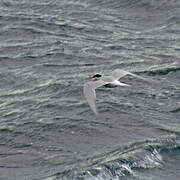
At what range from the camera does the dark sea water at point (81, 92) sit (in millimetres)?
12094

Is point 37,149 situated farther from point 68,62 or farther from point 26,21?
point 26,21

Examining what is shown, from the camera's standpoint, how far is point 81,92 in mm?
15734

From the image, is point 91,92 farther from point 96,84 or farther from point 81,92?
point 81,92

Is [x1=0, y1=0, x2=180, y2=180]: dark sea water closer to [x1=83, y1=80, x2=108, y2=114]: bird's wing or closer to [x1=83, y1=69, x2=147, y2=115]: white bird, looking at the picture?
[x1=83, y1=69, x2=147, y2=115]: white bird

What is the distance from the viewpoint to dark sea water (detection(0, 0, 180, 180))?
12094 mm

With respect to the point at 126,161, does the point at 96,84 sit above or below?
above

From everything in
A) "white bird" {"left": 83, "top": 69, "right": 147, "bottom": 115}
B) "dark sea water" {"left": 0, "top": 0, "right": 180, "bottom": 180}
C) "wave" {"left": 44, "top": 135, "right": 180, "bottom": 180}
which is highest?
"white bird" {"left": 83, "top": 69, "right": 147, "bottom": 115}

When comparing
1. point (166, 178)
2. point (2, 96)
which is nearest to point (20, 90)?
point (2, 96)

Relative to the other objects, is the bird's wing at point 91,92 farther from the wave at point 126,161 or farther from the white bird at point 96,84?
the wave at point 126,161

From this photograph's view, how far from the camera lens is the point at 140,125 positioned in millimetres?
13602

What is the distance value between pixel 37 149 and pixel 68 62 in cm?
564

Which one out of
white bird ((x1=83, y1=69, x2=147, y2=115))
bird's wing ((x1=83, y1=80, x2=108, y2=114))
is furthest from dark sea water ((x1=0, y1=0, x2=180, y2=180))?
bird's wing ((x1=83, y1=80, x2=108, y2=114))

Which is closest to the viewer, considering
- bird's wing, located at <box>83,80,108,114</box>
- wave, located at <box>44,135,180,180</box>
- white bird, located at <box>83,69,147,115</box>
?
wave, located at <box>44,135,180,180</box>

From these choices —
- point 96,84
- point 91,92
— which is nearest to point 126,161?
point 91,92
